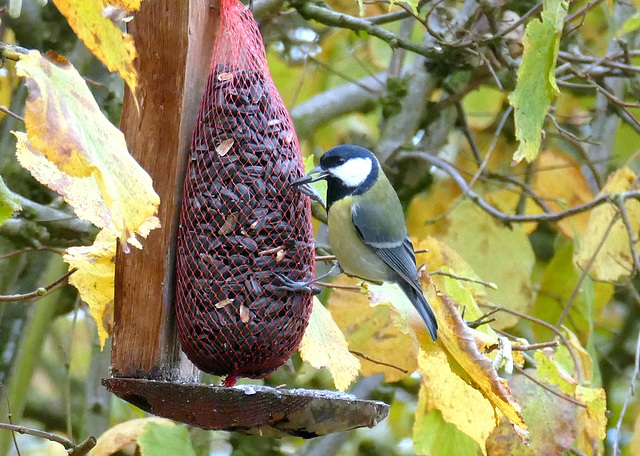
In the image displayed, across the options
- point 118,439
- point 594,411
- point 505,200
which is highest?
point 505,200

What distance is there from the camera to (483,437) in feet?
6.07

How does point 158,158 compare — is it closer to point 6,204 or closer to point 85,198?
point 6,204

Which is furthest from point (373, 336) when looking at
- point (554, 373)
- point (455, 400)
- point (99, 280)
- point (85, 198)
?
point (85, 198)

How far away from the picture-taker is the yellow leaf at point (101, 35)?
980mm

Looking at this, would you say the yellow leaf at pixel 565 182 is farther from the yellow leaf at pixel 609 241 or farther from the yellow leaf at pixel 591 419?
the yellow leaf at pixel 591 419

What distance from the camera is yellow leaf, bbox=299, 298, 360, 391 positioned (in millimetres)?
1782

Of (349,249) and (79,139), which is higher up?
(79,139)

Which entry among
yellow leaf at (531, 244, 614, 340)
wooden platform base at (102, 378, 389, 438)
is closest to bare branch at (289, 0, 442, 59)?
yellow leaf at (531, 244, 614, 340)

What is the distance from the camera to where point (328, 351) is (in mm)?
1842

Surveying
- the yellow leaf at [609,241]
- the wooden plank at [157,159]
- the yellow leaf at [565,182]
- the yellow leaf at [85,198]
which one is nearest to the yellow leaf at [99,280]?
the wooden plank at [157,159]

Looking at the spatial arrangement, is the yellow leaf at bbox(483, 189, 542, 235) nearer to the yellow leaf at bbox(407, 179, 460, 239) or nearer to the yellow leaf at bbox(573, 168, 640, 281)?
the yellow leaf at bbox(407, 179, 460, 239)

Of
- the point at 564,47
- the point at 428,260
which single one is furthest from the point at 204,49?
the point at 564,47

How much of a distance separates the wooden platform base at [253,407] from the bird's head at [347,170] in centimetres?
59

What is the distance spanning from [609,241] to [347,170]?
3.07 feet
